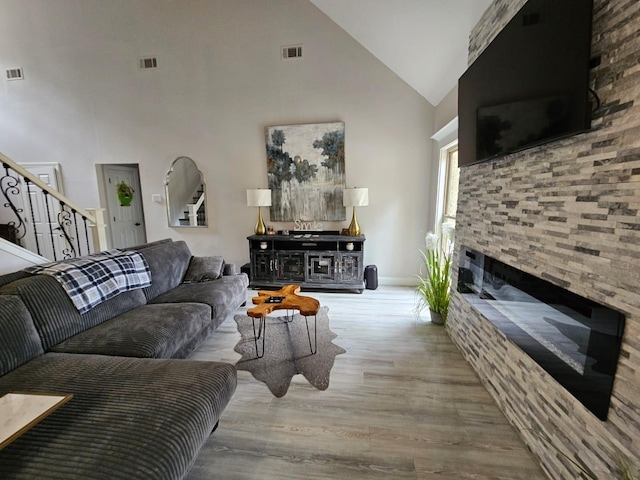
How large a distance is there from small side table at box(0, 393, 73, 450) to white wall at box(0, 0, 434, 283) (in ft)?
11.5

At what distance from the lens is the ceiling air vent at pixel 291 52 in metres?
3.90

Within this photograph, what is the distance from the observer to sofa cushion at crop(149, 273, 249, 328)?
2.56m

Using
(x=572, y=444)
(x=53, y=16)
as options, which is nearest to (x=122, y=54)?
(x=53, y=16)

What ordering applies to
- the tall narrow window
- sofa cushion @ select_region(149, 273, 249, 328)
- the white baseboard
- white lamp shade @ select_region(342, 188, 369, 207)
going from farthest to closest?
the white baseboard < white lamp shade @ select_region(342, 188, 369, 207) < the tall narrow window < sofa cushion @ select_region(149, 273, 249, 328)

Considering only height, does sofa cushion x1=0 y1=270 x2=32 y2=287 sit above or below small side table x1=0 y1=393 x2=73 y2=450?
above

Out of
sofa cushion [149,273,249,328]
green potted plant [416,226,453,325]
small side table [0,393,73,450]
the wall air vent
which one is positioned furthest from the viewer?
the wall air vent

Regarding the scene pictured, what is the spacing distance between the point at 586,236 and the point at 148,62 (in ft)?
18.1

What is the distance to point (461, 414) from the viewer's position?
1734 millimetres

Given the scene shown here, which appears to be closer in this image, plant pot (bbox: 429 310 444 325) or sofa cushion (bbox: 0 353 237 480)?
sofa cushion (bbox: 0 353 237 480)

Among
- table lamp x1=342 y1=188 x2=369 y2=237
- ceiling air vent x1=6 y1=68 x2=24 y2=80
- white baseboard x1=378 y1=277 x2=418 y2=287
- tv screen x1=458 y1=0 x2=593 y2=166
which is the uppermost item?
ceiling air vent x1=6 y1=68 x2=24 y2=80

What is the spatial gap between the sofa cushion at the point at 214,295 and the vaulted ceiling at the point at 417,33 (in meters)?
3.20

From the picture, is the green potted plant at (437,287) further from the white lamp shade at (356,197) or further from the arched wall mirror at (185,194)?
the arched wall mirror at (185,194)

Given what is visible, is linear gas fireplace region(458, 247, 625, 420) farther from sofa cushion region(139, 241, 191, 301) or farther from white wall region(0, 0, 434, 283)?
sofa cushion region(139, 241, 191, 301)

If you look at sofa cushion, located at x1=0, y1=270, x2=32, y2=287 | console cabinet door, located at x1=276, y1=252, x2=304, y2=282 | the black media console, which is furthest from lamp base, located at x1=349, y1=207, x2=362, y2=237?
sofa cushion, located at x1=0, y1=270, x2=32, y2=287
